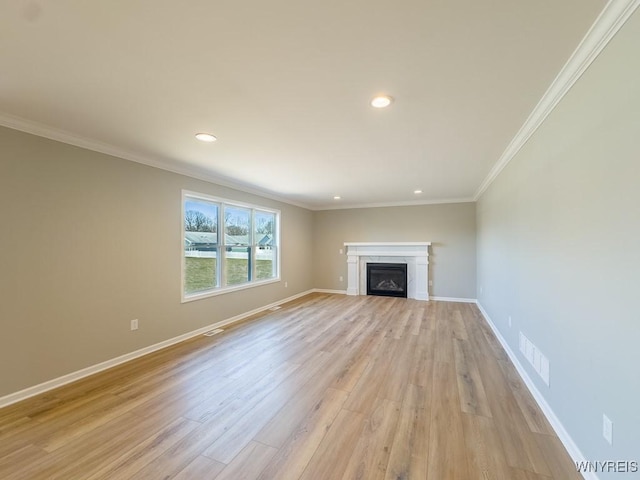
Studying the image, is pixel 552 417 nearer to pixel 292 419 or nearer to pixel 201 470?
pixel 292 419

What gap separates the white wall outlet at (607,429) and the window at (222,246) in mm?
4191

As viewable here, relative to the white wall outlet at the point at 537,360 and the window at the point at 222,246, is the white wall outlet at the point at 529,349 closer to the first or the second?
the white wall outlet at the point at 537,360

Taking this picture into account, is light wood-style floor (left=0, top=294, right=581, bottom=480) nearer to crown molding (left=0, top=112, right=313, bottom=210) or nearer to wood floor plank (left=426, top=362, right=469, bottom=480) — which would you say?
wood floor plank (left=426, top=362, right=469, bottom=480)

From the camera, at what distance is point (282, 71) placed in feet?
5.51

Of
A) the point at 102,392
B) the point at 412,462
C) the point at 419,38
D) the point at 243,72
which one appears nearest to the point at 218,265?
the point at 102,392

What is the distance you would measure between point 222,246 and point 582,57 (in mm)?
4515

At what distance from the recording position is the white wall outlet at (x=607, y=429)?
4.30 feet

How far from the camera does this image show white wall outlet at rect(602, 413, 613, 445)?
4.30 feet

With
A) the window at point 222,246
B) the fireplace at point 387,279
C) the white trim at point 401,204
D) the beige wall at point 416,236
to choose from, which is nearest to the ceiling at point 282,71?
the window at point 222,246

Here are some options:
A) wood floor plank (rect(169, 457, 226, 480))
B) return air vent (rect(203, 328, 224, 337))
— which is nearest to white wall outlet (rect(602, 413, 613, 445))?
wood floor plank (rect(169, 457, 226, 480))

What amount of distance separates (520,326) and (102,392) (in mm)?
4066

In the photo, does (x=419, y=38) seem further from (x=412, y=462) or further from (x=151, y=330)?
(x=151, y=330)

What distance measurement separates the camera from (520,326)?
2.75 m

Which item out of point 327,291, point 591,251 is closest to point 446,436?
point 591,251
